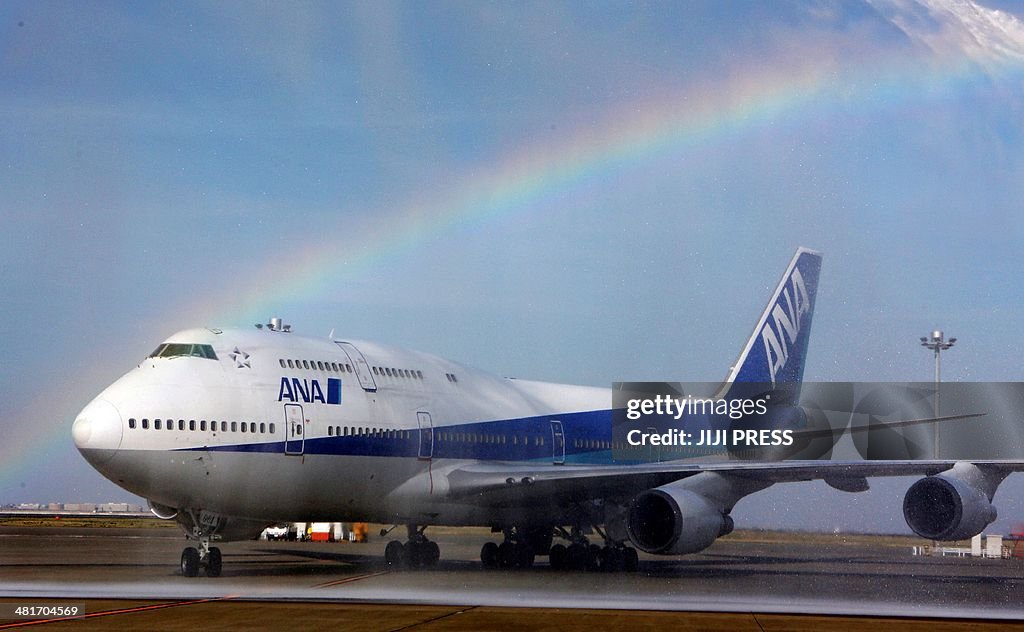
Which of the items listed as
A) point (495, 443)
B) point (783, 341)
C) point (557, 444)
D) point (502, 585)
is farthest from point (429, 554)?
point (783, 341)

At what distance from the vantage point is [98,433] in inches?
906

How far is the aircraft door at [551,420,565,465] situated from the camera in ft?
111

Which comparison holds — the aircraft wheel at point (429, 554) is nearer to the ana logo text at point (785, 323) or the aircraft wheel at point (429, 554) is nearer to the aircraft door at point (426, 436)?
the aircraft door at point (426, 436)

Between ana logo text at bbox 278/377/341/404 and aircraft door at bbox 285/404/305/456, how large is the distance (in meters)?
0.20

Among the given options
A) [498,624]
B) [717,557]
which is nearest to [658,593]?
[498,624]

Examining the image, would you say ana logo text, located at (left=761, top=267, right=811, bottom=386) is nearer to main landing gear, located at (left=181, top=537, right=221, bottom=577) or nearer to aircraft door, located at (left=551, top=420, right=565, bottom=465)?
aircraft door, located at (left=551, top=420, right=565, bottom=465)

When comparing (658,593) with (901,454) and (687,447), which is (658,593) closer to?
(901,454)

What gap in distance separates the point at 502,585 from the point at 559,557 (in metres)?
8.02

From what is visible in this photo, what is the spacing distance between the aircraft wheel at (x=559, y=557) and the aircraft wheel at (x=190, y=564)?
1068 cm

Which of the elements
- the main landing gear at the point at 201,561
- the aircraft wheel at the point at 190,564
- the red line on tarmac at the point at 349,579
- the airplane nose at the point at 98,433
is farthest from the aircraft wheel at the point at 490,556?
the airplane nose at the point at 98,433

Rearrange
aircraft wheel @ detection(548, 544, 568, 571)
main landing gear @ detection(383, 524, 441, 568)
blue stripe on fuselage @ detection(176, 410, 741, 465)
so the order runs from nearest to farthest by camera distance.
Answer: blue stripe on fuselage @ detection(176, 410, 741, 465)
main landing gear @ detection(383, 524, 441, 568)
aircraft wheel @ detection(548, 544, 568, 571)

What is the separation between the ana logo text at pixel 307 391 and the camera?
84.7ft

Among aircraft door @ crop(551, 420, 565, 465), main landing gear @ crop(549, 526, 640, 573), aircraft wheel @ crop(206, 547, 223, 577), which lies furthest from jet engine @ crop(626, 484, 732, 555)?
aircraft wheel @ crop(206, 547, 223, 577)

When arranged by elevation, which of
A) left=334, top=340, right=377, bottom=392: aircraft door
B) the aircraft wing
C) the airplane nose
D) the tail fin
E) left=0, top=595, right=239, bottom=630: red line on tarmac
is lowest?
left=0, top=595, right=239, bottom=630: red line on tarmac
